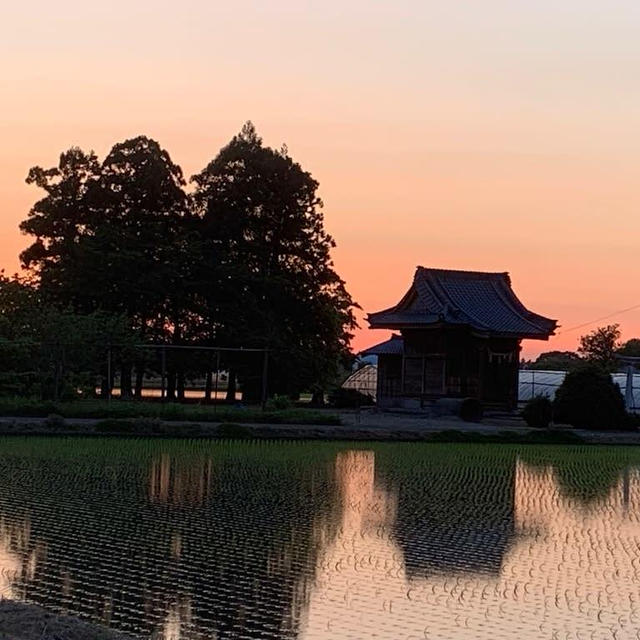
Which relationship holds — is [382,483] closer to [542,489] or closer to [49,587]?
[542,489]

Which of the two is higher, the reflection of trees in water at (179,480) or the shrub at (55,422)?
the shrub at (55,422)

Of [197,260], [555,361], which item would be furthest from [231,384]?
[555,361]

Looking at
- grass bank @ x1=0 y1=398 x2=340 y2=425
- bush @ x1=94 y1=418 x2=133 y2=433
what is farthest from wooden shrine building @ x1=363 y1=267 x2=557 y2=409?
bush @ x1=94 y1=418 x2=133 y2=433

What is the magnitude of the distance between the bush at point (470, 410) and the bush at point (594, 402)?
287 centimetres

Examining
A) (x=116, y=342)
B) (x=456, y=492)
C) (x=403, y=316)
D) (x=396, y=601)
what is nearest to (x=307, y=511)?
(x=456, y=492)

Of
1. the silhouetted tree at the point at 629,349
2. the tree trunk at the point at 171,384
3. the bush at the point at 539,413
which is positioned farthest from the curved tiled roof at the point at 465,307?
the silhouetted tree at the point at 629,349

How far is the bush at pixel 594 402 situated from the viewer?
3206 cm

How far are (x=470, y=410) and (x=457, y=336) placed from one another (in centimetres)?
259

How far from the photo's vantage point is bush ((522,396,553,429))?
32.2m

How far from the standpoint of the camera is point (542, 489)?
58.4 ft

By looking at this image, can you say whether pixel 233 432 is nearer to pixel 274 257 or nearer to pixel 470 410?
pixel 470 410

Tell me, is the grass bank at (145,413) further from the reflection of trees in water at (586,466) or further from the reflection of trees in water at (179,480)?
the reflection of trees in water at (179,480)

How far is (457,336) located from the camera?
36031 mm

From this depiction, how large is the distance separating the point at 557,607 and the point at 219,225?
31.8m
